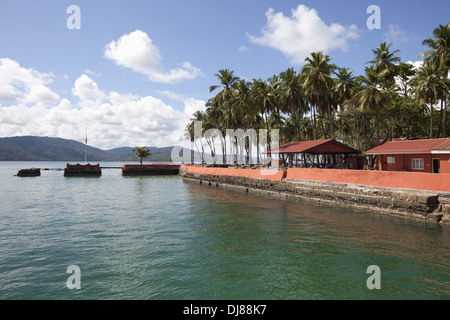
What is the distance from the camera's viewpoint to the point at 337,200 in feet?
76.6

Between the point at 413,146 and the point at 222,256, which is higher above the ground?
the point at 413,146

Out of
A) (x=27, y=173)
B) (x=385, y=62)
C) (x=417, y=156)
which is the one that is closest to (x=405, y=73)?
(x=385, y=62)

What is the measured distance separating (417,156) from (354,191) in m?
8.27

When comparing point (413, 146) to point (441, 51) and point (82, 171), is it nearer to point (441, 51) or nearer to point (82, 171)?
point (441, 51)

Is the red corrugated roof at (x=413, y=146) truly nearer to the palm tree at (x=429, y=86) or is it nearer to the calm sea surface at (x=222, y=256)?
the palm tree at (x=429, y=86)

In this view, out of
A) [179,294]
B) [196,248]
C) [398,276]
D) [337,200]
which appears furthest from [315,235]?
[337,200]

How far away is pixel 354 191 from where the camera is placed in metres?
22.2

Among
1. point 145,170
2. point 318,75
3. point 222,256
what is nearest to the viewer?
point 222,256

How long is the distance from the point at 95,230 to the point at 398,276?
14608 mm

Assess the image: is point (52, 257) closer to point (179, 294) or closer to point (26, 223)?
point (179, 294)

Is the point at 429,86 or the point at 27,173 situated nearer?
the point at 429,86

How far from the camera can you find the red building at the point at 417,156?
2205cm

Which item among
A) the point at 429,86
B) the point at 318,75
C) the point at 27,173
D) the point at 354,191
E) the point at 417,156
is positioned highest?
the point at 318,75

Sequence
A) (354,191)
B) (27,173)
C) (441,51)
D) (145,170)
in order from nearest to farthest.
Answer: (354,191)
(441,51)
(27,173)
(145,170)
